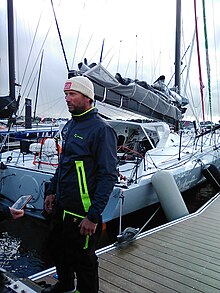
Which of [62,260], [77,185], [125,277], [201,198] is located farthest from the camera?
[201,198]

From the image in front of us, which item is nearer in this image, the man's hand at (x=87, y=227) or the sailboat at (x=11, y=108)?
the man's hand at (x=87, y=227)

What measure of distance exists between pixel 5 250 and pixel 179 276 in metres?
2.92

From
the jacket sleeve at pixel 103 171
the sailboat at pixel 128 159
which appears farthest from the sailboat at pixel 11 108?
the jacket sleeve at pixel 103 171

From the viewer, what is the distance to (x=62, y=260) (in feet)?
7.75

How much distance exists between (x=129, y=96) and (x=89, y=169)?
204 inches

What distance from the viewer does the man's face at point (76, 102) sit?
7.45ft

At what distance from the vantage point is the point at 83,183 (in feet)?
7.09

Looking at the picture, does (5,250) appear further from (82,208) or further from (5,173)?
(82,208)

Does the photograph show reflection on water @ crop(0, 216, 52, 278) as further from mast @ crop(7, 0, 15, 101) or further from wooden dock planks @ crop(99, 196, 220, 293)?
mast @ crop(7, 0, 15, 101)

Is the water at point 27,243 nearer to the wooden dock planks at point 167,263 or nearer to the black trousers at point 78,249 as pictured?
the wooden dock planks at point 167,263

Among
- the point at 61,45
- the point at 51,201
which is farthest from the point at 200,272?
the point at 61,45

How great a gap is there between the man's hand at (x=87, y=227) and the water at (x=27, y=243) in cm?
202

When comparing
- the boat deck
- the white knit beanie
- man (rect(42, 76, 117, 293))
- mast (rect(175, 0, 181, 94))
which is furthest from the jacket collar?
mast (rect(175, 0, 181, 94))

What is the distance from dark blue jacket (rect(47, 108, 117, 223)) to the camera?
212 cm
